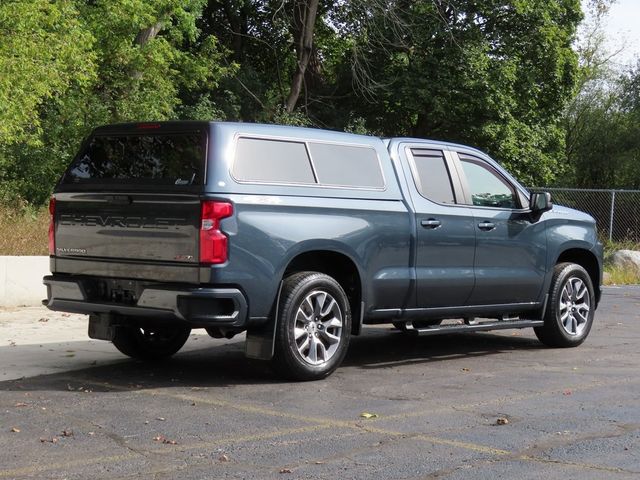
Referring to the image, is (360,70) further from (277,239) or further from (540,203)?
(277,239)

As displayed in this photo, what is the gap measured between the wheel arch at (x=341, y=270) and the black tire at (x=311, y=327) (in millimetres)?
239

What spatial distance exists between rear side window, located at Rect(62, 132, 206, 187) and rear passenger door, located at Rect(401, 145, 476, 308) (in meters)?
2.24

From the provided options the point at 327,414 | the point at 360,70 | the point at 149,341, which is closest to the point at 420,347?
the point at 149,341

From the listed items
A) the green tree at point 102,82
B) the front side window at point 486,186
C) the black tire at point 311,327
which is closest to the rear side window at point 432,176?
the front side window at point 486,186

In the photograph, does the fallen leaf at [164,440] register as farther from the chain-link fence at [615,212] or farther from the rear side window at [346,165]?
the chain-link fence at [615,212]

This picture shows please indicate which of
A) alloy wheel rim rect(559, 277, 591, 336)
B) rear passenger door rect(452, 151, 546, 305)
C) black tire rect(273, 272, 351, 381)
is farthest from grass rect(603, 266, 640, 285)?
black tire rect(273, 272, 351, 381)

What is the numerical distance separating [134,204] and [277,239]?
1.15 m

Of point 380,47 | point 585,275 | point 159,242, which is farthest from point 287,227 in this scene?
point 380,47

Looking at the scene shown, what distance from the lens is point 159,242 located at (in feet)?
26.6

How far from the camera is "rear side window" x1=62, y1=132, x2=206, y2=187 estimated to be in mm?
8148

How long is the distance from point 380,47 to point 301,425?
29.4 metres

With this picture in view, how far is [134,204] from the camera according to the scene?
325 inches

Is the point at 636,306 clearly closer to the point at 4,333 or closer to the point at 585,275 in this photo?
the point at 585,275

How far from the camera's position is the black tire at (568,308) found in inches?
423
